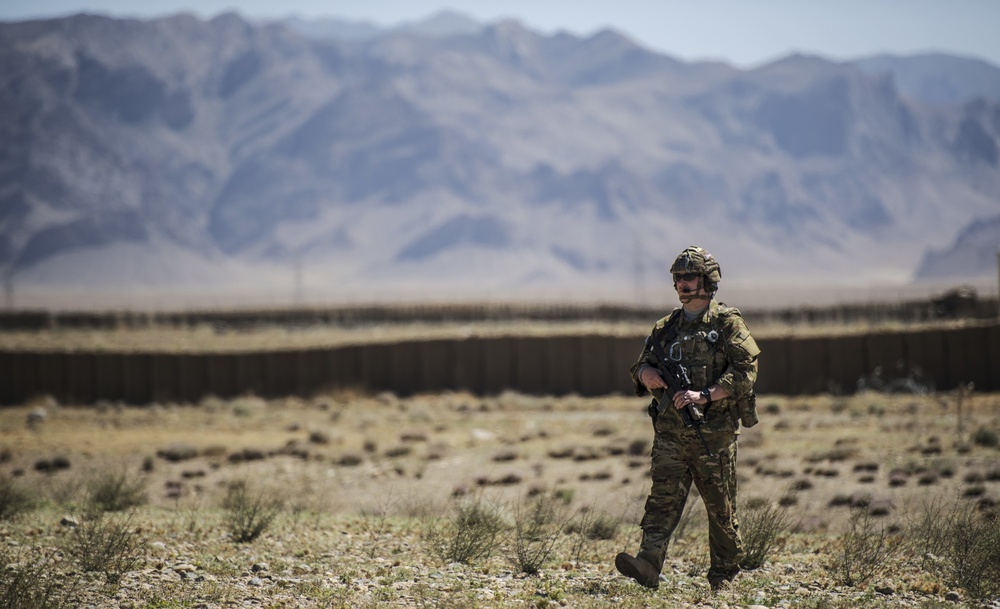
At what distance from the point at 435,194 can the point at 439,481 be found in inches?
5758

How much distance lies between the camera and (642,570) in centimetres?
693

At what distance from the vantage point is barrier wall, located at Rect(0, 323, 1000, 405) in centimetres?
2833

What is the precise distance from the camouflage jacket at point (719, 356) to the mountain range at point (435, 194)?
99398mm

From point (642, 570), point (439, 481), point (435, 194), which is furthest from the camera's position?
point (435, 194)

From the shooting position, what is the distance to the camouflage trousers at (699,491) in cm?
701

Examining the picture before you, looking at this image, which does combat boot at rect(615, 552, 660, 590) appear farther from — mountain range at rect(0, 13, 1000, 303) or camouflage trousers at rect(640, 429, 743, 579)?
mountain range at rect(0, 13, 1000, 303)

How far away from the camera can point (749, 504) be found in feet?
30.2

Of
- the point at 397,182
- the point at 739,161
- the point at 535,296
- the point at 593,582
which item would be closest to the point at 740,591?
the point at 593,582

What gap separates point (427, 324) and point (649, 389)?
138 ft

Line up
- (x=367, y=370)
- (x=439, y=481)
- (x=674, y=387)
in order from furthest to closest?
(x=367, y=370) < (x=439, y=481) < (x=674, y=387)

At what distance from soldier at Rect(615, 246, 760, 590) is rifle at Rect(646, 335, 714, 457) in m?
0.01

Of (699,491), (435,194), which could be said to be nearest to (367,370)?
(699,491)

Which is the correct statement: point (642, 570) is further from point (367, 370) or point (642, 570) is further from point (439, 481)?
point (367, 370)

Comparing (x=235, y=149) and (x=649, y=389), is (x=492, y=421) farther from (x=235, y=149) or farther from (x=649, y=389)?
(x=235, y=149)
